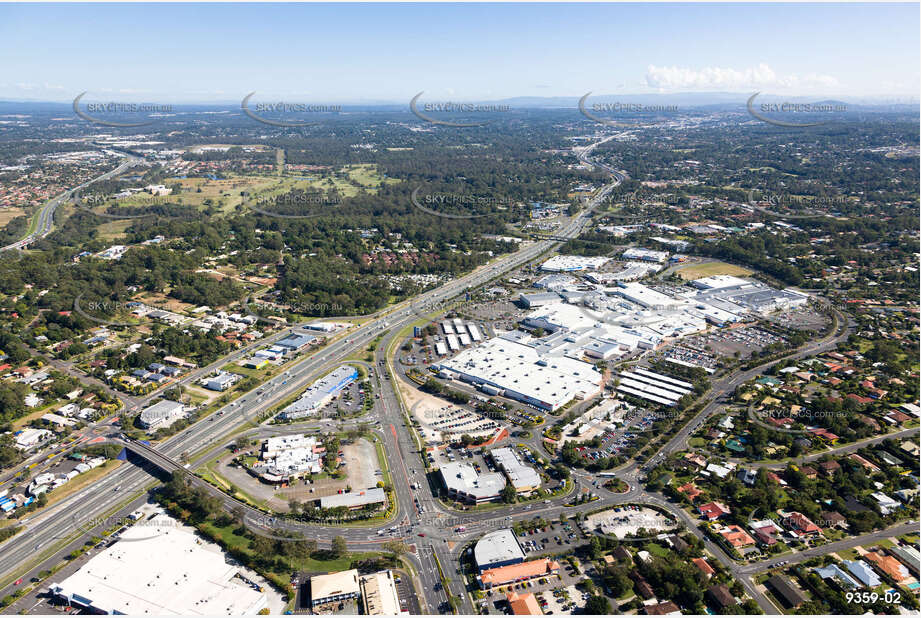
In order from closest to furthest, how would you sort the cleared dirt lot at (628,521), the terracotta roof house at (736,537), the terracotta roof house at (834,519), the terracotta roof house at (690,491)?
the terracotta roof house at (736,537)
the cleared dirt lot at (628,521)
the terracotta roof house at (834,519)
the terracotta roof house at (690,491)

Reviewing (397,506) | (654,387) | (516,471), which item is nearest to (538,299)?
(654,387)

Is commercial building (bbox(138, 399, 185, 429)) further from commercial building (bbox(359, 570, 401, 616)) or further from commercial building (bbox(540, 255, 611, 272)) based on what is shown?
commercial building (bbox(540, 255, 611, 272))

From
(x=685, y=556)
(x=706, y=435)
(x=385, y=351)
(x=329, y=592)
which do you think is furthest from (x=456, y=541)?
(x=385, y=351)

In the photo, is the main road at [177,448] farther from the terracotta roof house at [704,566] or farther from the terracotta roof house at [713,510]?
the terracotta roof house at [713,510]

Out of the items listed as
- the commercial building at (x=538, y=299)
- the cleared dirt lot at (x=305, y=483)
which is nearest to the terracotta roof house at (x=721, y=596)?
the cleared dirt lot at (x=305, y=483)

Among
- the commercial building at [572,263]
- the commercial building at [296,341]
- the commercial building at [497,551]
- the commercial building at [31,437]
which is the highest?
the commercial building at [572,263]

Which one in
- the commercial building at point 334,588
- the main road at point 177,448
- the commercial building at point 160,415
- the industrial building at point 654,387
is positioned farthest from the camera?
the industrial building at point 654,387

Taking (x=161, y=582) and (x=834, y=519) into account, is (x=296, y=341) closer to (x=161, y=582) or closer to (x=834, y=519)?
(x=161, y=582)
